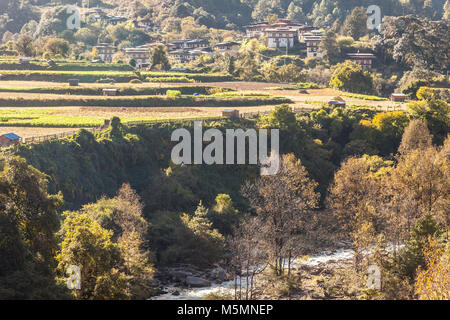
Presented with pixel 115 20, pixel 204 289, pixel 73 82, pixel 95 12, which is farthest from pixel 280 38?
pixel 204 289

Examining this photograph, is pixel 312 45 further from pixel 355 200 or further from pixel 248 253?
pixel 248 253

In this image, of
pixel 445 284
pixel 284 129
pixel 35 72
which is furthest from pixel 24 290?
pixel 35 72

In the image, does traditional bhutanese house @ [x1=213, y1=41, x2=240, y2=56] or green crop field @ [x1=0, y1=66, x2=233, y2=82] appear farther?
traditional bhutanese house @ [x1=213, y1=41, x2=240, y2=56]

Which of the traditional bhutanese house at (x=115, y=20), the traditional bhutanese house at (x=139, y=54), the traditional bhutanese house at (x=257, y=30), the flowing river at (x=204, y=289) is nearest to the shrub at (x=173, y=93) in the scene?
the flowing river at (x=204, y=289)

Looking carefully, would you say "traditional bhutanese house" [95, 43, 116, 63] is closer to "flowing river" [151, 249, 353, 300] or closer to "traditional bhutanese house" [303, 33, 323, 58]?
"traditional bhutanese house" [303, 33, 323, 58]

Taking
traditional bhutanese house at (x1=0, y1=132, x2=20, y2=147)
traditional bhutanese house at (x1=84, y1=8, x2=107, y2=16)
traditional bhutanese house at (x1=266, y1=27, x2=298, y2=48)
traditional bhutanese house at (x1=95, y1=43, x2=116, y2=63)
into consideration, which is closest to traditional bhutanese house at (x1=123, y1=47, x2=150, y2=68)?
traditional bhutanese house at (x1=95, y1=43, x2=116, y2=63)

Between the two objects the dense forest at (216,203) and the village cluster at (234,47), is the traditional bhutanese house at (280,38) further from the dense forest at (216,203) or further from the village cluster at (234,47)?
the dense forest at (216,203)

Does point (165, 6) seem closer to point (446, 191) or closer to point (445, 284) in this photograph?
point (446, 191)
